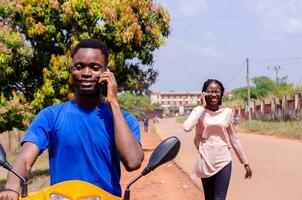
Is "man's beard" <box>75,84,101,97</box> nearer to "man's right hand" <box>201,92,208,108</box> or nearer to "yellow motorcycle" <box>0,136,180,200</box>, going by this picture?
"yellow motorcycle" <box>0,136,180,200</box>

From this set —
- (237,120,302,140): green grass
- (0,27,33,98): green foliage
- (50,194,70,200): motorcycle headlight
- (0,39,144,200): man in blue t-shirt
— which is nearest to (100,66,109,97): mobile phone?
(0,39,144,200): man in blue t-shirt

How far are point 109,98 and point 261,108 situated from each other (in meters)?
43.7

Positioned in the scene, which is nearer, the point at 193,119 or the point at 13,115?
the point at 193,119

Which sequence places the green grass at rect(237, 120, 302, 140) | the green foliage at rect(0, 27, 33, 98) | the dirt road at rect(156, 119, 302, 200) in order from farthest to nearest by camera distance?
1. the green grass at rect(237, 120, 302, 140)
2. the green foliage at rect(0, 27, 33, 98)
3. the dirt road at rect(156, 119, 302, 200)

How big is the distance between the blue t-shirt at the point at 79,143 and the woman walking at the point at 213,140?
2.88m

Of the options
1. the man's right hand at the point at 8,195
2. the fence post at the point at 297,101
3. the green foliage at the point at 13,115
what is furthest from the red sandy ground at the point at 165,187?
the fence post at the point at 297,101

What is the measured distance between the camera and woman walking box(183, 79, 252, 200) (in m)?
5.45

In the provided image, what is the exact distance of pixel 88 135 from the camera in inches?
103

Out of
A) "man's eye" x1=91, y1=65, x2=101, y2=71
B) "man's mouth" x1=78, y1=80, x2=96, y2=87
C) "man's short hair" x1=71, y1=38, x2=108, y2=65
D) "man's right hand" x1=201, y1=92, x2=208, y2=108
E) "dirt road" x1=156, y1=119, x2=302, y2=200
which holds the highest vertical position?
"man's short hair" x1=71, y1=38, x2=108, y2=65

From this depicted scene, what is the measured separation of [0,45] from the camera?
1036cm

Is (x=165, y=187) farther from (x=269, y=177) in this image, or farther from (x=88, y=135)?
(x=88, y=135)

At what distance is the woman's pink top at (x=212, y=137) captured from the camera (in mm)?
5492

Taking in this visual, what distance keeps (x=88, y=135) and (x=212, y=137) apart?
10.3 feet

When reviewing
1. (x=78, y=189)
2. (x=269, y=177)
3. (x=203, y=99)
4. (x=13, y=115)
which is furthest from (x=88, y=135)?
(x=13, y=115)
